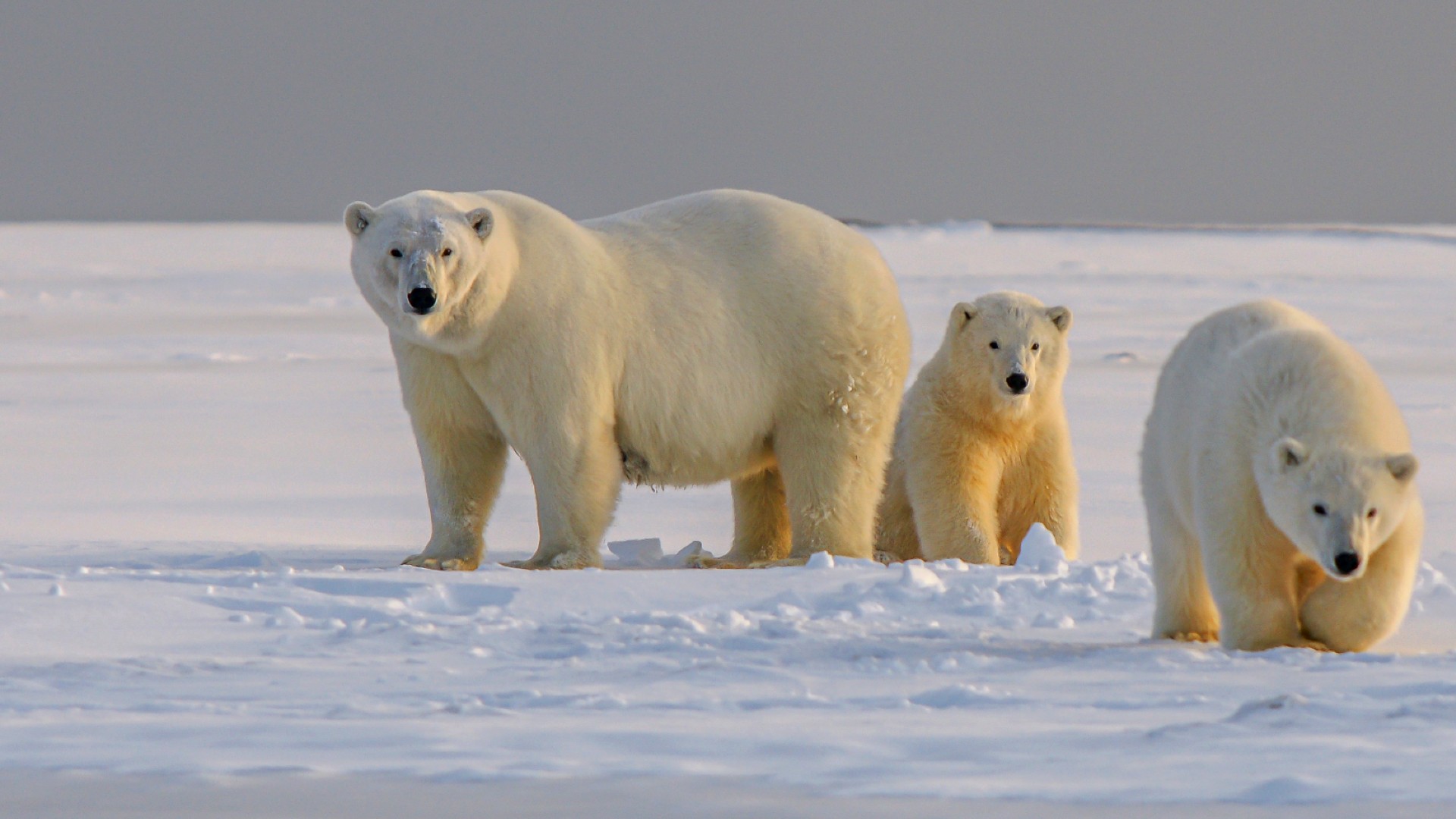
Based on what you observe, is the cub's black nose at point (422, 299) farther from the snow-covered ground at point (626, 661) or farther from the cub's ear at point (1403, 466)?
the cub's ear at point (1403, 466)

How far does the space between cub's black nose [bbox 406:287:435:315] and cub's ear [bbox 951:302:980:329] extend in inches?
A: 77.9

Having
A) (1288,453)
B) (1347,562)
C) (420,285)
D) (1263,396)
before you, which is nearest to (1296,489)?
(1288,453)

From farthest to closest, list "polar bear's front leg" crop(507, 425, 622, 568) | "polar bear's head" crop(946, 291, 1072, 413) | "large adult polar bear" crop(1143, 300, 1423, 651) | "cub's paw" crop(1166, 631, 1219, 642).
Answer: "polar bear's head" crop(946, 291, 1072, 413) → "polar bear's front leg" crop(507, 425, 622, 568) → "cub's paw" crop(1166, 631, 1219, 642) → "large adult polar bear" crop(1143, 300, 1423, 651)

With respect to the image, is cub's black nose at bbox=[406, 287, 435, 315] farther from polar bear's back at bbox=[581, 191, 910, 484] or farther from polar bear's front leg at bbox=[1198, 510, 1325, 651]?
polar bear's front leg at bbox=[1198, 510, 1325, 651]

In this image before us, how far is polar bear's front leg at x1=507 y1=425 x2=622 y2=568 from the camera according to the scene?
6168mm

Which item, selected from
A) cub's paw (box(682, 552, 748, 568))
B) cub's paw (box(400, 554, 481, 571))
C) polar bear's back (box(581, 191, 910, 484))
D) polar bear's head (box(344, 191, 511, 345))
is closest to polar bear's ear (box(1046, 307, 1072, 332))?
polar bear's back (box(581, 191, 910, 484))

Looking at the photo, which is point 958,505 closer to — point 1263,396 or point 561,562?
point 561,562

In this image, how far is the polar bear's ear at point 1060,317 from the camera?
6.95m

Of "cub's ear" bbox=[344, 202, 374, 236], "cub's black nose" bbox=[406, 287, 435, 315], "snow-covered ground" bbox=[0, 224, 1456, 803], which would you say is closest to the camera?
"snow-covered ground" bbox=[0, 224, 1456, 803]

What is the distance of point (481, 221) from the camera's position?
600 centimetres

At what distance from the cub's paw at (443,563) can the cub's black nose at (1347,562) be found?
2.98 m

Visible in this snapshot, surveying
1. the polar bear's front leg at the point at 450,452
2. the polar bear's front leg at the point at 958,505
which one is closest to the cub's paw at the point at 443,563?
the polar bear's front leg at the point at 450,452

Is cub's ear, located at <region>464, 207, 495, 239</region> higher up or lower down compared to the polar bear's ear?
higher up

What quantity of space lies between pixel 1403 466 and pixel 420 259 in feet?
9.57
